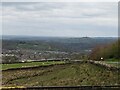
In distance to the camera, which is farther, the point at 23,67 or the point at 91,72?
the point at 23,67

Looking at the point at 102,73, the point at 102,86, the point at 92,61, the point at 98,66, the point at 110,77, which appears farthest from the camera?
the point at 92,61

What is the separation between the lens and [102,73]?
50.1ft

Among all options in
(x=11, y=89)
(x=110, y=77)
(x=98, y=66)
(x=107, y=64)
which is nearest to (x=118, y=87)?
(x=110, y=77)

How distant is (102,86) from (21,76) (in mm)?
6865

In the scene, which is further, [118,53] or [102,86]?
[102,86]

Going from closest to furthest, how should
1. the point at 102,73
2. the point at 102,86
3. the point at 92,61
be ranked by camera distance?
the point at 102,86, the point at 102,73, the point at 92,61

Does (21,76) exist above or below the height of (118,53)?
below

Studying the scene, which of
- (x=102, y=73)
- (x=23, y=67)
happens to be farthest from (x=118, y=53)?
(x=23, y=67)

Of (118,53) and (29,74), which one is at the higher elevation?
(118,53)

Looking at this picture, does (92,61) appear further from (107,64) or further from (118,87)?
(118,87)

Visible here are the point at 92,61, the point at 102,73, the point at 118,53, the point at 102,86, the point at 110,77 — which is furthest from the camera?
the point at 92,61

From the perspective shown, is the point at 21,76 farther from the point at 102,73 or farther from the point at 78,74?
the point at 102,73

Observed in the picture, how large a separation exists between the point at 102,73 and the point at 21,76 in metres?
4.54

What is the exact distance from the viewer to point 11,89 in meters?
11.5
